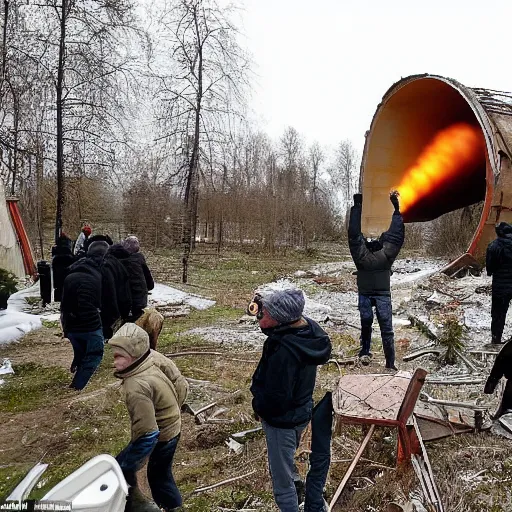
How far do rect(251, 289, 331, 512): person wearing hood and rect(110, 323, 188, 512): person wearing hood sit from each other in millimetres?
575

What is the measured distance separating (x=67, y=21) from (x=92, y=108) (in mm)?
1966

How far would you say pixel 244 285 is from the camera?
1316cm

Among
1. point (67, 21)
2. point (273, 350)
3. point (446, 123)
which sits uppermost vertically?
point (67, 21)

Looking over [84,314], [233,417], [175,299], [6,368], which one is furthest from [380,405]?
[175,299]

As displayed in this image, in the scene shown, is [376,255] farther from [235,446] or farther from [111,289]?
[111,289]

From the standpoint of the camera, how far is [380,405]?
11.5 feet

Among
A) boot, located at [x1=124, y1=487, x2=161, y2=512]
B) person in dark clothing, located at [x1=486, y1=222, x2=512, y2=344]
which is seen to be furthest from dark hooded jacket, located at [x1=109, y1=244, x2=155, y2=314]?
person in dark clothing, located at [x1=486, y1=222, x2=512, y2=344]

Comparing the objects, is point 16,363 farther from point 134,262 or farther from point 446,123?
point 446,123

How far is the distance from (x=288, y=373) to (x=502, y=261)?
4.52m

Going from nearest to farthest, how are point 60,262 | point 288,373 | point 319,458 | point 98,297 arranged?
point 288,373 < point 319,458 < point 98,297 < point 60,262

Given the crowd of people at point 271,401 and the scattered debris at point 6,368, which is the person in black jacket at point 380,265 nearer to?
the crowd of people at point 271,401

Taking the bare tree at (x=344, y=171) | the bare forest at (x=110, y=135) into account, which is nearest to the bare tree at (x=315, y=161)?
the bare tree at (x=344, y=171)

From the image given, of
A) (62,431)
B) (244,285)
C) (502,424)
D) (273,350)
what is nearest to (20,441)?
(62,431)

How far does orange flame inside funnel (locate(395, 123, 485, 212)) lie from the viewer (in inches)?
409
